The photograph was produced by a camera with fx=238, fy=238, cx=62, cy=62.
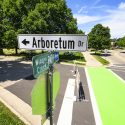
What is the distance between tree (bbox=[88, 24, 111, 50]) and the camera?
65750 millimetres

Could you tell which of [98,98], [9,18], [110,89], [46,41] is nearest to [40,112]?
[46,41]

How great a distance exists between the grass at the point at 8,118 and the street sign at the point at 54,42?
5.92 meters

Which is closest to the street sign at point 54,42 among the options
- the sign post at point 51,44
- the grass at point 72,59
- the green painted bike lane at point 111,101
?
the sign post at point 51,44

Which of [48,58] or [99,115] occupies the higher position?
[48,58]

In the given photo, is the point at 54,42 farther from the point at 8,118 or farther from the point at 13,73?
the point at 13,73

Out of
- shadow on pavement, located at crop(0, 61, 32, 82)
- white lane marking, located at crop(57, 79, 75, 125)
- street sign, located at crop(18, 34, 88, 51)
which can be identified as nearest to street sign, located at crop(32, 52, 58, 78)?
street sign, located at crop(18, 34, 88, 51)

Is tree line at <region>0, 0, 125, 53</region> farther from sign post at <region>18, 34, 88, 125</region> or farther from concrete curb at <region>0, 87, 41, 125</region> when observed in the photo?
sign post at <region>18, 34, 88, 125</region>

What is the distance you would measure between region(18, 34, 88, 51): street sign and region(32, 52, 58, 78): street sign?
0.28 m

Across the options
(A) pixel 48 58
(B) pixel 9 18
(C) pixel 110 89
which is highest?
(B) pixel 9 18

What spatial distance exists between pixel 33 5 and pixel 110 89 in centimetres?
2752

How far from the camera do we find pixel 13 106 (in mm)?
12766

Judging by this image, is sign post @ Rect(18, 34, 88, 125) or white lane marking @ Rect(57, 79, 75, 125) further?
white lane marking @ Rect(57, 79, 75, 125)

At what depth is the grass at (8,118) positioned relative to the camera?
396 inches

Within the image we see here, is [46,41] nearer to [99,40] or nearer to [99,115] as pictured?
[99,115]
